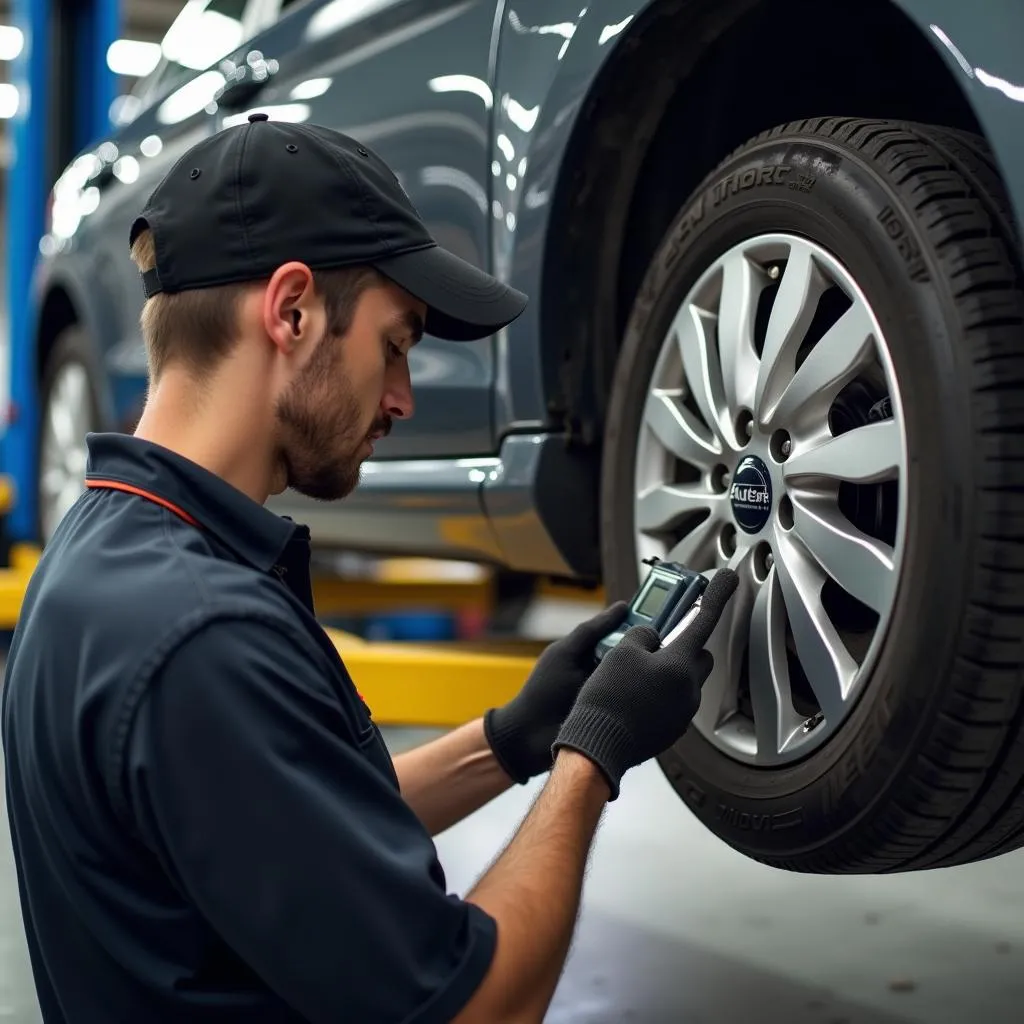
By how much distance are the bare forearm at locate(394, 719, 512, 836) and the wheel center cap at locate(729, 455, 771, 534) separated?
363 mm

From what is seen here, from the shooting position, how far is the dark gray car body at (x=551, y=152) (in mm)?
1369

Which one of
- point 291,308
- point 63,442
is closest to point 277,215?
point 291,308

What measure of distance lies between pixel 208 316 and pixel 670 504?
539 millimetres

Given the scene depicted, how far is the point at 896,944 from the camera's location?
1.82m

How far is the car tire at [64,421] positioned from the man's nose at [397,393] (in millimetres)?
1915

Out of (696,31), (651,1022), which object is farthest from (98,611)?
(651,1022)

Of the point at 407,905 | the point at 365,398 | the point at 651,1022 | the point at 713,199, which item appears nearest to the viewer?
the point at 407,905

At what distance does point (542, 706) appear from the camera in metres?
1.34

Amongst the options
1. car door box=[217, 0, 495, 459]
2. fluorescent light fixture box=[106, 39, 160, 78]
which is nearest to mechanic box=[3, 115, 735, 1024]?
car door box=[217, 0, 495, 459]

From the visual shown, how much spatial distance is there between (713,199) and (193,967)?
834 mm

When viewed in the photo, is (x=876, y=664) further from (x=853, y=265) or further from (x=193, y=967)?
(x=193, y=967)

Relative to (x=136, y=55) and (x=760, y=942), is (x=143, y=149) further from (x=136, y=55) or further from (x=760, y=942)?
(x=136, y=55)

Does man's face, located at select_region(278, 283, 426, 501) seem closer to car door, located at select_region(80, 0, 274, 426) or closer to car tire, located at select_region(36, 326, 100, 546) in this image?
car door, located at select_region(80, 0, 274, 426)

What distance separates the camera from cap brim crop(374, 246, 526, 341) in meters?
1.03
